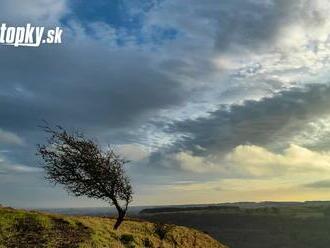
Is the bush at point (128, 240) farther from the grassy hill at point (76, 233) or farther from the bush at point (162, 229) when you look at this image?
the bush at point (162, 229)

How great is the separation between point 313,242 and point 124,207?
16645 cm

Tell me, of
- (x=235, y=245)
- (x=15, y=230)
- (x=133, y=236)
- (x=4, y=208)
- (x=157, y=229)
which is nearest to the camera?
(x=15, y=230)

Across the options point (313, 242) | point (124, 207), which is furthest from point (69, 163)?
point (313, 242)

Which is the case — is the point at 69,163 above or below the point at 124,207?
above

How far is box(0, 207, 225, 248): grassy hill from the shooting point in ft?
109

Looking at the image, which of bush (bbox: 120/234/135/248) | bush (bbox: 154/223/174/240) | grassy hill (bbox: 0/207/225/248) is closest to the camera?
grassy hill (bbox: 0/207/225/248)

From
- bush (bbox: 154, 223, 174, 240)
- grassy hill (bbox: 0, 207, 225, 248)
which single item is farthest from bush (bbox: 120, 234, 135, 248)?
bush (bbox: 154, 223, 174, 240)

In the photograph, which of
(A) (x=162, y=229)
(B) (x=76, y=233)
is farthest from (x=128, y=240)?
(A) (x=162, y=229)

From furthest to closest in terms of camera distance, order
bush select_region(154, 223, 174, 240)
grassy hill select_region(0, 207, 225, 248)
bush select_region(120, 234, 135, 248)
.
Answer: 1. bush select_region(154, 223, 174, 240)
2. bush select_region(120, 234, 135, 248)
3. grassy hill select_region(0, 207, 225, 248)

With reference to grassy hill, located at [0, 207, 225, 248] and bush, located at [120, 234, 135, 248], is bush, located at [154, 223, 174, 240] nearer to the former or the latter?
grassy hill, located at [0, 207, 225, 248]

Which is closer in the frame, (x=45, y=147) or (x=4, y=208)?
(x=4, y=208)

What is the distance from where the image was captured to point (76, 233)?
3728cm

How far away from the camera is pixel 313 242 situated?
196 meters

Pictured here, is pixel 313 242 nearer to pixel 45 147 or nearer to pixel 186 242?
pixel 186 242
